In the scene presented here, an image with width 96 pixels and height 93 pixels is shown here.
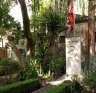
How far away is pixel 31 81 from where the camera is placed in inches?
539

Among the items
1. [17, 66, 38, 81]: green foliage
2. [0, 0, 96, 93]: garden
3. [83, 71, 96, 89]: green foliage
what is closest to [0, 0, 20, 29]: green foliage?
[0, 0, 96, 93]: garden

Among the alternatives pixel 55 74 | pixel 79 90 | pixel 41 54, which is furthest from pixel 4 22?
pixel 79 90

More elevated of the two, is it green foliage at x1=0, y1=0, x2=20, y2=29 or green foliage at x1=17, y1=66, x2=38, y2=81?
green foliage at x1=0, y1=0, x2=20, y2=29

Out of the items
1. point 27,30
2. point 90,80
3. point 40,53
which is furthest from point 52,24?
point 90,80

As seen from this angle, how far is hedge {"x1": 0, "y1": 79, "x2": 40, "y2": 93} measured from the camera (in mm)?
11611

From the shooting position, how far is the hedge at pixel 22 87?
1161 cm

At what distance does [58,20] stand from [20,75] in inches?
177

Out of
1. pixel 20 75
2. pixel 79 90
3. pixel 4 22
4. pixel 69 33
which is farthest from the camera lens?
pixel 69 33

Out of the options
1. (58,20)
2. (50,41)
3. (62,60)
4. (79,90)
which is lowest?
(79,90)

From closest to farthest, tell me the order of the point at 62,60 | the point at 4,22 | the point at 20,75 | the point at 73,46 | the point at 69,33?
the point at 73,46
the point at 20,75
the point at 62,60
the point at 4,22
the point at 69,33

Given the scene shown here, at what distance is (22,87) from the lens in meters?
12.8

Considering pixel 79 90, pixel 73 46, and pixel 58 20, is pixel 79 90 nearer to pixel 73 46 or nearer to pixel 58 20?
pixel 73 46

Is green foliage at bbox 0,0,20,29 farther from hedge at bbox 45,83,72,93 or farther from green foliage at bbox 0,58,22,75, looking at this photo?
hedge at bbox 45,83,72,93

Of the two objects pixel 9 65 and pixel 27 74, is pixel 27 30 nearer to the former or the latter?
pixel 9 65
